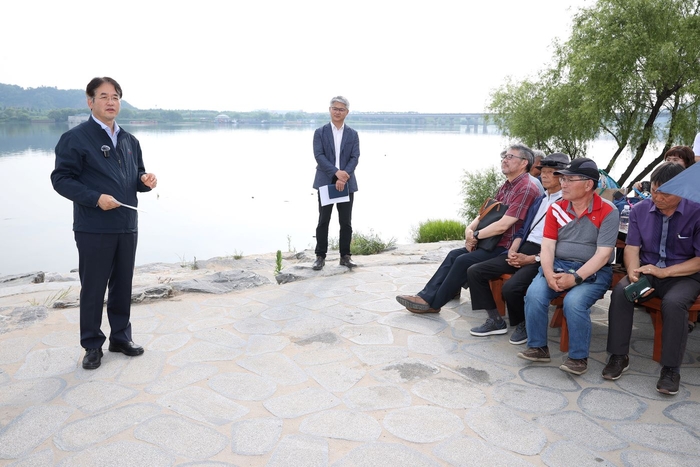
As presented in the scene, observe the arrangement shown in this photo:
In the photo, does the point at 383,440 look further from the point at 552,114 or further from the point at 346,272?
the point at 552,114

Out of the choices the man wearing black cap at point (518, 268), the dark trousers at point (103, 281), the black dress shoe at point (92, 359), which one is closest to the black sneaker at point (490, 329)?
the man wearing black cap at point (518, 268)

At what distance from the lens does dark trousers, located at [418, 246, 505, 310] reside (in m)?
4.28

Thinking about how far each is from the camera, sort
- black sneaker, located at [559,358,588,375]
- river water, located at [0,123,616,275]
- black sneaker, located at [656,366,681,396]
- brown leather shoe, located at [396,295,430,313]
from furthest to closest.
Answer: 1. river water, located at [0,123,616,275]
2. brown leather shoe, located at [396,295,430,313]
3. black sneaker, located at [559,358,588,375]
4. black sneaker, located at [656,366,681,396]

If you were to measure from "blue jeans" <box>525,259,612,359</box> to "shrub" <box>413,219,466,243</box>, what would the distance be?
28.7 feet

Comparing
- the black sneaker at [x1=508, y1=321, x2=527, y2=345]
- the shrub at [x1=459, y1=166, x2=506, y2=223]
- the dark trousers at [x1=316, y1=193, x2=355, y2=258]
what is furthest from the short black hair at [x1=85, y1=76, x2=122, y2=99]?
the shrub at [x1=459, y1=166, x2=506, y2=223]

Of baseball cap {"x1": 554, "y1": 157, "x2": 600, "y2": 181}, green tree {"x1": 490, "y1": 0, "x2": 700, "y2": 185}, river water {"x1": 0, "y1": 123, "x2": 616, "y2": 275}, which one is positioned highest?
green tree {"x1": 490, "y1": 0, "x2": 700, "y2": 185}

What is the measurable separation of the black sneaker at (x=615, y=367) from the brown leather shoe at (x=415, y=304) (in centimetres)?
147

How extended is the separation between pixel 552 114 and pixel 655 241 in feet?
46.9

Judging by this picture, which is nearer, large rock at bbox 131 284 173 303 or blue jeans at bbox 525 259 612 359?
blue jeans at bbox 525 259 612 359

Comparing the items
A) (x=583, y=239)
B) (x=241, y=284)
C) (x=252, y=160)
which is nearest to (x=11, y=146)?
(x=252, y=160)

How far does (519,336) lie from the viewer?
151 inches

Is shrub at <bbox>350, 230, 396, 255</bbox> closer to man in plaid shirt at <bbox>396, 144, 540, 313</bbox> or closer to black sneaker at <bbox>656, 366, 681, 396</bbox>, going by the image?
man in plaid shirt at <bbox>396, 144, 540, 313</bbox>

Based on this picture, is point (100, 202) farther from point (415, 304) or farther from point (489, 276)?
point (489, 276)

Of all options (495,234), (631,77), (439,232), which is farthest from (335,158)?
(631,77)
